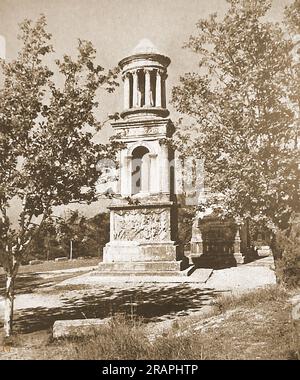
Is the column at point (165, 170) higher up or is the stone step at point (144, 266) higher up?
the column at point (165, 170)

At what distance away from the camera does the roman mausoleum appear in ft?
62.5

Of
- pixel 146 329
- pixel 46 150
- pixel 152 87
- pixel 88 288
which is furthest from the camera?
pixel 152 87

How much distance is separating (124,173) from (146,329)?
42.3 feet

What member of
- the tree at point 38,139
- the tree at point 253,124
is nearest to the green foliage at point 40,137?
the tree at point 38,139

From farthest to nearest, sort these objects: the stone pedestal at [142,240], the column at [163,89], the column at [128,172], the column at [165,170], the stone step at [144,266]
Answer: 1. the column at [163,89]
2. the column at [128,172]
3. the column at [165,170]
4. the stone pedestal at [142,240]
5. the stone step at [144,266]

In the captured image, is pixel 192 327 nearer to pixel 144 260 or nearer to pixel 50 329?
pixel 50 329

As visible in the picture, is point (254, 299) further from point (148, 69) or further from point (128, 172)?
point (148, 69)

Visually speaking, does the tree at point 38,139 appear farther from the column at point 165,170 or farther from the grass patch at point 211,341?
the column at point 165,170

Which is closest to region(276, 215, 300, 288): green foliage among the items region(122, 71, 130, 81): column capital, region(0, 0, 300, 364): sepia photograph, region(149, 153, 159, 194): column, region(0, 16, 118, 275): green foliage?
region(0, 0, 300, 364): sepia photograph

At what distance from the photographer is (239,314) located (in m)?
8.70

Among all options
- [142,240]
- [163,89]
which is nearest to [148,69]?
[163,89]

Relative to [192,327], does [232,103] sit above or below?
above

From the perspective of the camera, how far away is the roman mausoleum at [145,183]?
62.5ft
